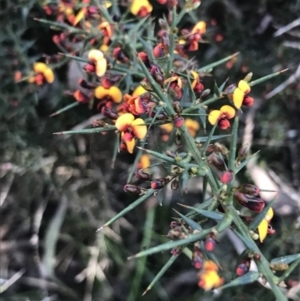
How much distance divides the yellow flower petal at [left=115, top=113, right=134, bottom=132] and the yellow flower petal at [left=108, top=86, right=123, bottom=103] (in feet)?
1.03

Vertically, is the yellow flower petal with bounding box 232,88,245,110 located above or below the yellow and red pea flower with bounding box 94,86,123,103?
above

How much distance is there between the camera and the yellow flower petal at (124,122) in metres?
0.93

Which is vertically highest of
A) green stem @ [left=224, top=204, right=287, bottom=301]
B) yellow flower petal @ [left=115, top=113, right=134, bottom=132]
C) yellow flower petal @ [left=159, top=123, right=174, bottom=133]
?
yellow flower petal @ [left=115, top=113, right=134, bottom=132]

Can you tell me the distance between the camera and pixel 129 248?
1861 mm

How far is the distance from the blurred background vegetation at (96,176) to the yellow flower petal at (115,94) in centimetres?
37

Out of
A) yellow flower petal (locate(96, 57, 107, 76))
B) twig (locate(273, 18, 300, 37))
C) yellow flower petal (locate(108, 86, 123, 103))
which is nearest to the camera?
yellow flower petal (locate(96, 57, 107, 76))

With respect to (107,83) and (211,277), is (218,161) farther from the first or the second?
(211,277)

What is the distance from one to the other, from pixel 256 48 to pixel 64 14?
2.33 feet

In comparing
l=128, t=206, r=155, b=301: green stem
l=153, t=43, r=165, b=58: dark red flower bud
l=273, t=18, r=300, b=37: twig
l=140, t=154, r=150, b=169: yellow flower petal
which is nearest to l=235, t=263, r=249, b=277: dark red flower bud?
l=153, t=43, r=165, b=58: dark red flower bud

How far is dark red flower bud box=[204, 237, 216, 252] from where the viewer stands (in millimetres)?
759

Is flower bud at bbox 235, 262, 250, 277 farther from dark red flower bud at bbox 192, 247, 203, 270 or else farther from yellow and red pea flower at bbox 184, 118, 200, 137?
yellow and red pea flower at bbox 184, 118, 200, 137

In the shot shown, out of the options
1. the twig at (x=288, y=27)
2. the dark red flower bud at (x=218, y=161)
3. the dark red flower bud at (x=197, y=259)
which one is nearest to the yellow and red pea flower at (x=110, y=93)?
the dark red flower bud at (x=218, y=161)

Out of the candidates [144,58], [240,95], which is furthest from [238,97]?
[144,58]

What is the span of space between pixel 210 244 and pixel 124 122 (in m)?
0.31
